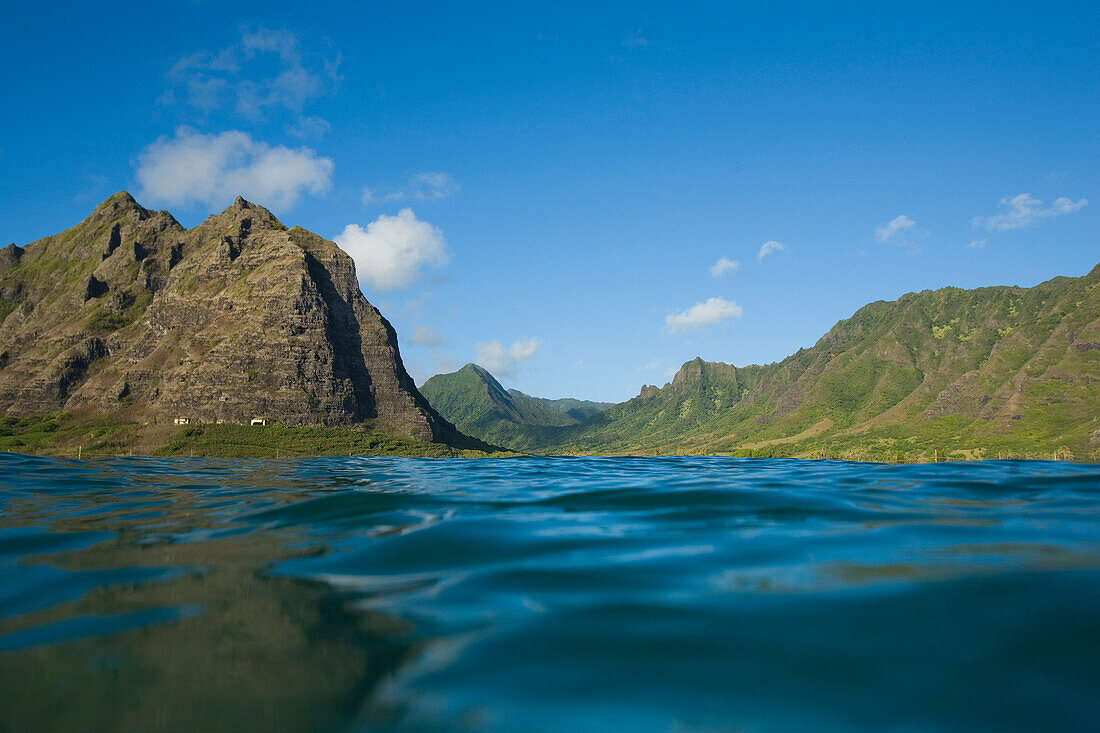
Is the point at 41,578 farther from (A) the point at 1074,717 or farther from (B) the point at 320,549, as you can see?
A: (A) the point at 1074,717

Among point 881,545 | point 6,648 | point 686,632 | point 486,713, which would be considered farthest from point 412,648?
point 881,545

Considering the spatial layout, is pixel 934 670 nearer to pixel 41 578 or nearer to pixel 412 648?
pixel 412 648

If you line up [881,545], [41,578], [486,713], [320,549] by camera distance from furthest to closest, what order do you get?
1. [320,549]
2. [881,545]
3. [41,578]
4. [486,713]

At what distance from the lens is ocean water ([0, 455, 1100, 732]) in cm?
347

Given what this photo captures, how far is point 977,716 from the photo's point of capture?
3.29 m

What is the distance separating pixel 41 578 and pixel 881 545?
1011 centimetres

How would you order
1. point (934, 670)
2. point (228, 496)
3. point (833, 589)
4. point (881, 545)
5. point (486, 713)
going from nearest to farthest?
point (486, 713) → point (934, 670) → point (833, 589) → point (881, 545) → point (228, 496)

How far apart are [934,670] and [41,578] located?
8855mm

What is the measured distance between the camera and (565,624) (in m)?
4.90

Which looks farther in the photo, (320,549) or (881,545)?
(320,549)

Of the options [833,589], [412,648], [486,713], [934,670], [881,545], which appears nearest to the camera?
[486,713]

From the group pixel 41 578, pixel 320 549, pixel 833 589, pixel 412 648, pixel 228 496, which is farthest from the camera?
pixel 228 496

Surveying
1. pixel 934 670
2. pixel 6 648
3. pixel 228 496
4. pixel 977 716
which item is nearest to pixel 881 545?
pixel 934 670

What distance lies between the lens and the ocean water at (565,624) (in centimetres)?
347
